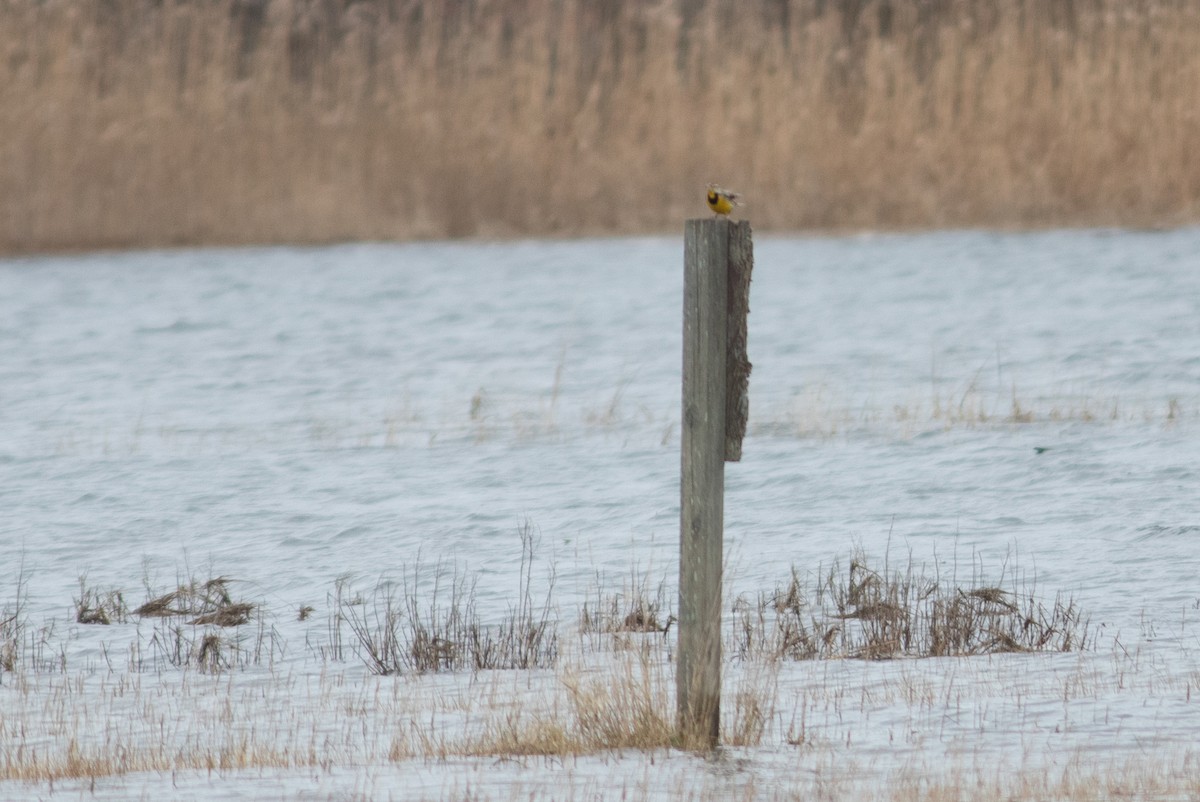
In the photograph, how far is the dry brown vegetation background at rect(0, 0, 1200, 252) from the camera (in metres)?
17.0

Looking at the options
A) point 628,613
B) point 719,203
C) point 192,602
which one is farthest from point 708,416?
point 192,602

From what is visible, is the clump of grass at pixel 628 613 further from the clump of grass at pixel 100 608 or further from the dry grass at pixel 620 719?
the clump of grass at pixel 100 608

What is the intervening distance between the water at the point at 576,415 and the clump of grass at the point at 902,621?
1.04 ft

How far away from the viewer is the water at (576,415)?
7992 mm

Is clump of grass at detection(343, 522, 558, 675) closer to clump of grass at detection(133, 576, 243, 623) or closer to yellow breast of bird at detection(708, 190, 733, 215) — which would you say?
clump of grass at detection(133, 576, 243, 623)

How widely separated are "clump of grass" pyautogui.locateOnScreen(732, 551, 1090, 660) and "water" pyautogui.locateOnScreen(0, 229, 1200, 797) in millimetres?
316

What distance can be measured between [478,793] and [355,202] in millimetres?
14006

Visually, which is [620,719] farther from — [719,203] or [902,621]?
[719,203]

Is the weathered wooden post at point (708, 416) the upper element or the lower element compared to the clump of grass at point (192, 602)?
upper

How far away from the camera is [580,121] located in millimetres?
17438

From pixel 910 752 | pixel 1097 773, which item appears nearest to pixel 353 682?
pixel 910 752

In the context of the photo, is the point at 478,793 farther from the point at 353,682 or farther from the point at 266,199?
the point at 266,199

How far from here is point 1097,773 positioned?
4500 millimetres

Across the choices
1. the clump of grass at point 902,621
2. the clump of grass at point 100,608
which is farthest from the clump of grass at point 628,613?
the clump of grass at point 100,608
